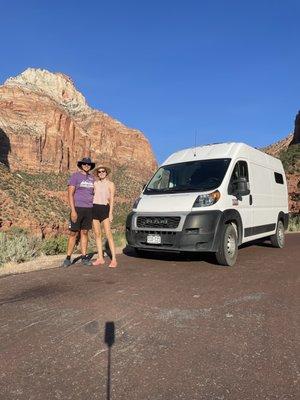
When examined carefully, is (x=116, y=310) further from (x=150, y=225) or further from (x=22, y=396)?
(x=150, y=225)

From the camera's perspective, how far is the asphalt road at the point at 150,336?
3.50 meters

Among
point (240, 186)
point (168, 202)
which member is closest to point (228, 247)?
point (240, 186)

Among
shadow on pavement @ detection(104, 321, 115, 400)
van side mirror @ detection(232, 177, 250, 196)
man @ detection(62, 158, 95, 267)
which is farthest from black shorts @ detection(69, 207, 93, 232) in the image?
shadow on pavement @ detection(104, 321, 115, 400)

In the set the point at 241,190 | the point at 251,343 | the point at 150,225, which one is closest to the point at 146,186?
the point at 150,225

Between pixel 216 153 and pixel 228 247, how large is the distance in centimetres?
211

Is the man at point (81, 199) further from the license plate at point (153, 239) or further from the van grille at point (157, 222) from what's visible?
the license plate at point (153, 239)

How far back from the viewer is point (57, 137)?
12688 cm

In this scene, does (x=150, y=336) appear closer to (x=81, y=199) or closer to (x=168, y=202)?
(x=168, y=202)

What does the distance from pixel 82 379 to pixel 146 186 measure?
664cm

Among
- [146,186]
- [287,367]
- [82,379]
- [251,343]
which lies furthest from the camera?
[146,186]

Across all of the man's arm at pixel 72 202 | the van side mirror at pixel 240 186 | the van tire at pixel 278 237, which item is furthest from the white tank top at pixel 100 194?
the van tire at pixel 278 237

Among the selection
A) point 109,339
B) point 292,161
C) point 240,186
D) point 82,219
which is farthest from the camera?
point 292,161

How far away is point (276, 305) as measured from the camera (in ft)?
18.8

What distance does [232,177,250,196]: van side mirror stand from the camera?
8.96m
